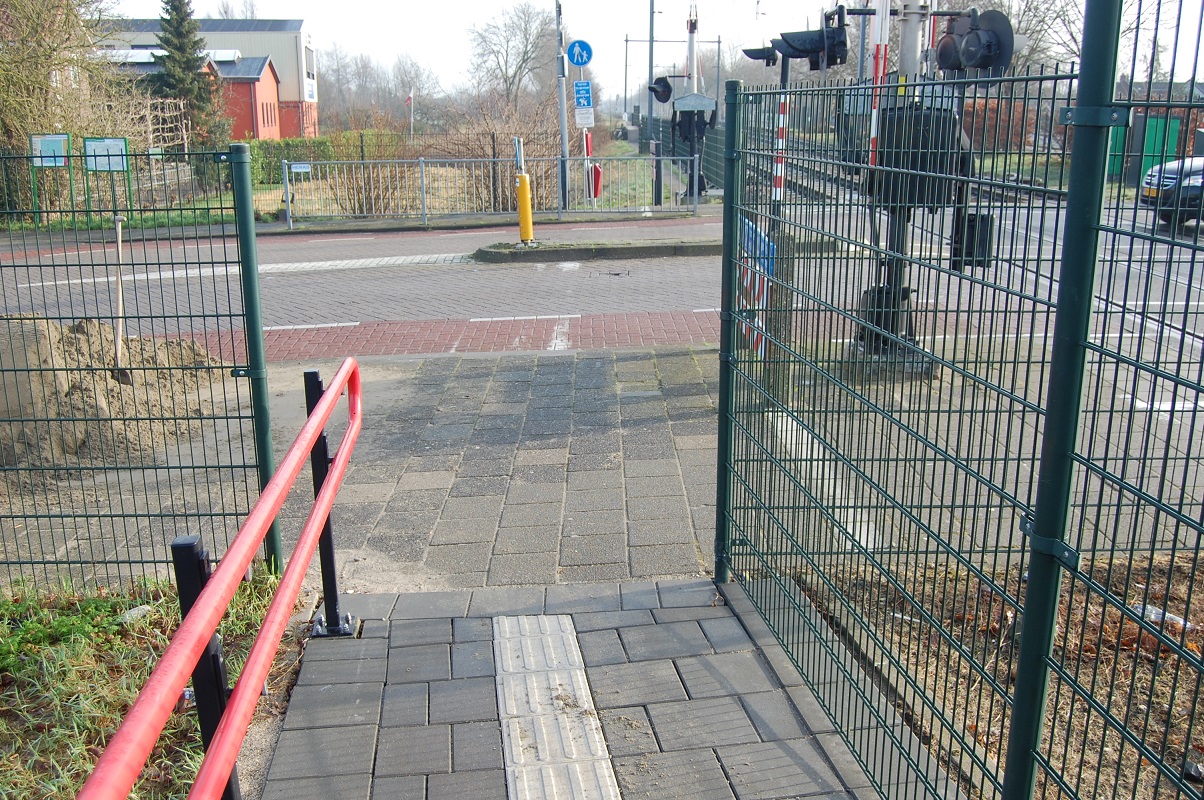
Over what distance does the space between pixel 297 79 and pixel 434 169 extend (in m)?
59.0

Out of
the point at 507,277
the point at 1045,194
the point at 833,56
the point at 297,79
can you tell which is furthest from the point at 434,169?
the point at 297,79

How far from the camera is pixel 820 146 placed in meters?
3.09

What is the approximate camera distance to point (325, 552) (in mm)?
3699

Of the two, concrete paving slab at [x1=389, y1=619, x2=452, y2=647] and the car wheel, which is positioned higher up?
the car wheel

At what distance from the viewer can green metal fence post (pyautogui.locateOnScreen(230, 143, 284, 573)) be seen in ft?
12.5

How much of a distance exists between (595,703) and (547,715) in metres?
0.16

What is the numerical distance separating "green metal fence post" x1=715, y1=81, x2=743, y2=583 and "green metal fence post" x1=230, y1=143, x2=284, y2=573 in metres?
1.74

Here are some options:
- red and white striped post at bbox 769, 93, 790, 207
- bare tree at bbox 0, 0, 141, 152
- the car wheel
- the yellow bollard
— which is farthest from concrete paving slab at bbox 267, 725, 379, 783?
bare tree at bbox 0, 0, 141, 152

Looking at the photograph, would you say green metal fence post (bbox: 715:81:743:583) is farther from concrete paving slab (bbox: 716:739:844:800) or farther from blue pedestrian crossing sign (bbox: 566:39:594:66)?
blue pedestrian crossing sign (bbox: 566:39:594:66)

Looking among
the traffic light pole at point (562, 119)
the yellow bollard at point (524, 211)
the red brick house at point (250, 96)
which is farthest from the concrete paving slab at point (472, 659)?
the red brick house at point (250, 96)

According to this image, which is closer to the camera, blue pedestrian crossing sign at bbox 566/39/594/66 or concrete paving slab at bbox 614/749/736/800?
concrete paving slab at bbox 614/749/736/800

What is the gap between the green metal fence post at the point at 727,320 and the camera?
371 centimetres

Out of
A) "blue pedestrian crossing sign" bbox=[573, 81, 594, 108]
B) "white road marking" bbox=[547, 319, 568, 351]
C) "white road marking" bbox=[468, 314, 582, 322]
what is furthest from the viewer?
"blue pedestrian crossing sign" bbox=[573, 81, 594, 108]

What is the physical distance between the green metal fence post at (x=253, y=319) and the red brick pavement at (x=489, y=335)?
4469mm
